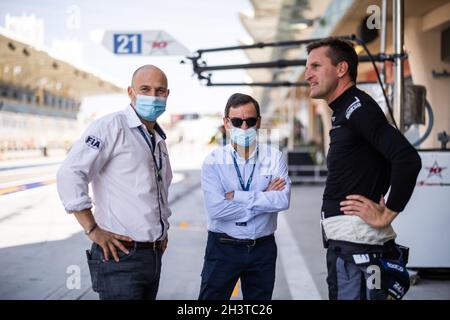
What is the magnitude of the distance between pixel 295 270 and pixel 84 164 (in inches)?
148

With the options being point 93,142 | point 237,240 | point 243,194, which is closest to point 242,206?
point 243,194

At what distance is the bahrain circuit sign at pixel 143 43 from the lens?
12.5 ft

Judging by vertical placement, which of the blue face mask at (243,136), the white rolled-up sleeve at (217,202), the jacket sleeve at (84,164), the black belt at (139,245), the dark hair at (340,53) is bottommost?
the black belt at (139,245)

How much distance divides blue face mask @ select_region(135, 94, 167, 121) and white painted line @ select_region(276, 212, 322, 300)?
2.70m

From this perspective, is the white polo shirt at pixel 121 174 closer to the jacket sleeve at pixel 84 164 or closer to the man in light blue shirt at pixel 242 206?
the jacket sleeve at pixel 84 164

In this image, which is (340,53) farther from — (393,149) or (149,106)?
(149,106)

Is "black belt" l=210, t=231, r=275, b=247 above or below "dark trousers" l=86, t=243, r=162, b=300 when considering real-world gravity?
above

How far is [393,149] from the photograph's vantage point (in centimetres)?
190

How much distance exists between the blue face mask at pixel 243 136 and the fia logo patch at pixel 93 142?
73 cm

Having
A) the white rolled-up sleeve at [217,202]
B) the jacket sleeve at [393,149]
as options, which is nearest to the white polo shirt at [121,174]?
the white rolled-up sleeve at [217,202]

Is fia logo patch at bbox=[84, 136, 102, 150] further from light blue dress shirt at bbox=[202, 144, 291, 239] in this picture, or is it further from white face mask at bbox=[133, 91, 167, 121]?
light blue dress shirt at bbox=[202, 144, 291, 239]

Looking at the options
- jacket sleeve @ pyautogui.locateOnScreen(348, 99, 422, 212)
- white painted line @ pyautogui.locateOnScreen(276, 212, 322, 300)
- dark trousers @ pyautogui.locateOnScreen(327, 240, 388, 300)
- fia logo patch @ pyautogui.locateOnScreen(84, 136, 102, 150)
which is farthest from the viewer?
white painted line @ pyautogui.locateOnScreen(276, 212, 322, 300)

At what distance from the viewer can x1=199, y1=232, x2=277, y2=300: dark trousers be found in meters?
2.60

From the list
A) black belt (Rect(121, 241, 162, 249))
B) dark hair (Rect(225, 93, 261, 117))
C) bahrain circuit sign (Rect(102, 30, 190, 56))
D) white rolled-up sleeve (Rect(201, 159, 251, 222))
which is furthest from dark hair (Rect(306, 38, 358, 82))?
bahrain circuit sign (Rect(102, 30, 190, 56))
